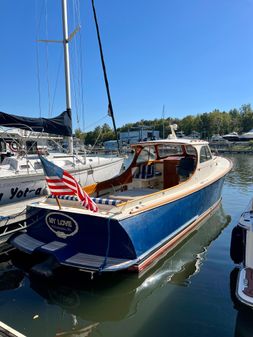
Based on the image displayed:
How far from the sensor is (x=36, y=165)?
31.9ft

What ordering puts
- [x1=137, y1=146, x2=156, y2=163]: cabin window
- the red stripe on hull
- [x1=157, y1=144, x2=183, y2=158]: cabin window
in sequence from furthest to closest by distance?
[x1=157, y1=144, x2=183, y2=158]: cabin window < [x1=137, y1=146, x2=156, y2=163]: cabin window < the red stripe on hull

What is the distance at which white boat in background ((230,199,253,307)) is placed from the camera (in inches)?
154

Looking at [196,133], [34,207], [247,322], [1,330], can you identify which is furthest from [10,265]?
[196,133]

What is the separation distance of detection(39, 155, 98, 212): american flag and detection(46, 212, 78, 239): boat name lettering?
17.0 inches

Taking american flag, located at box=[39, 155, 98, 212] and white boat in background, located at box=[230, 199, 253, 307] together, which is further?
american flag, located at box=[39, 155, 98, 212]

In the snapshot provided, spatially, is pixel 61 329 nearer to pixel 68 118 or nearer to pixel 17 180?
pixel 17 180

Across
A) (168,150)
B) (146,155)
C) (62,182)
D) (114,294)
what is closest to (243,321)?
(114,294)

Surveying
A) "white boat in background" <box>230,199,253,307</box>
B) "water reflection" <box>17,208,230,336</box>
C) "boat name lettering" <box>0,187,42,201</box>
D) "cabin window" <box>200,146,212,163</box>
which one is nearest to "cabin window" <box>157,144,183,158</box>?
"cabin window" <box>200,146,212,163</box>

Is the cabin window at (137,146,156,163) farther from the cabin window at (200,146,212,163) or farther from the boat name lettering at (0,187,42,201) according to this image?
the boat name lettering at (0,187,42,201)

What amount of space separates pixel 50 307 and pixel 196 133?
73.9m

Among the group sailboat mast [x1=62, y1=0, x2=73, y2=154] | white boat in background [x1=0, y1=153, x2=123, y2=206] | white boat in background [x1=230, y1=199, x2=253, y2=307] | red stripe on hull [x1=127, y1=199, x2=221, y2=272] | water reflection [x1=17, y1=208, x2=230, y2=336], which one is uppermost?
sailboat mast [x1=62, y1=0, x2=73, y2=154]

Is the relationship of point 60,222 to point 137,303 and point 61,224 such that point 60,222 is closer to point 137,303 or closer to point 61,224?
point 61,224

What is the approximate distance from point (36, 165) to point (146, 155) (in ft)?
12.6

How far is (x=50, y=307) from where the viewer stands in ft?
14.9
